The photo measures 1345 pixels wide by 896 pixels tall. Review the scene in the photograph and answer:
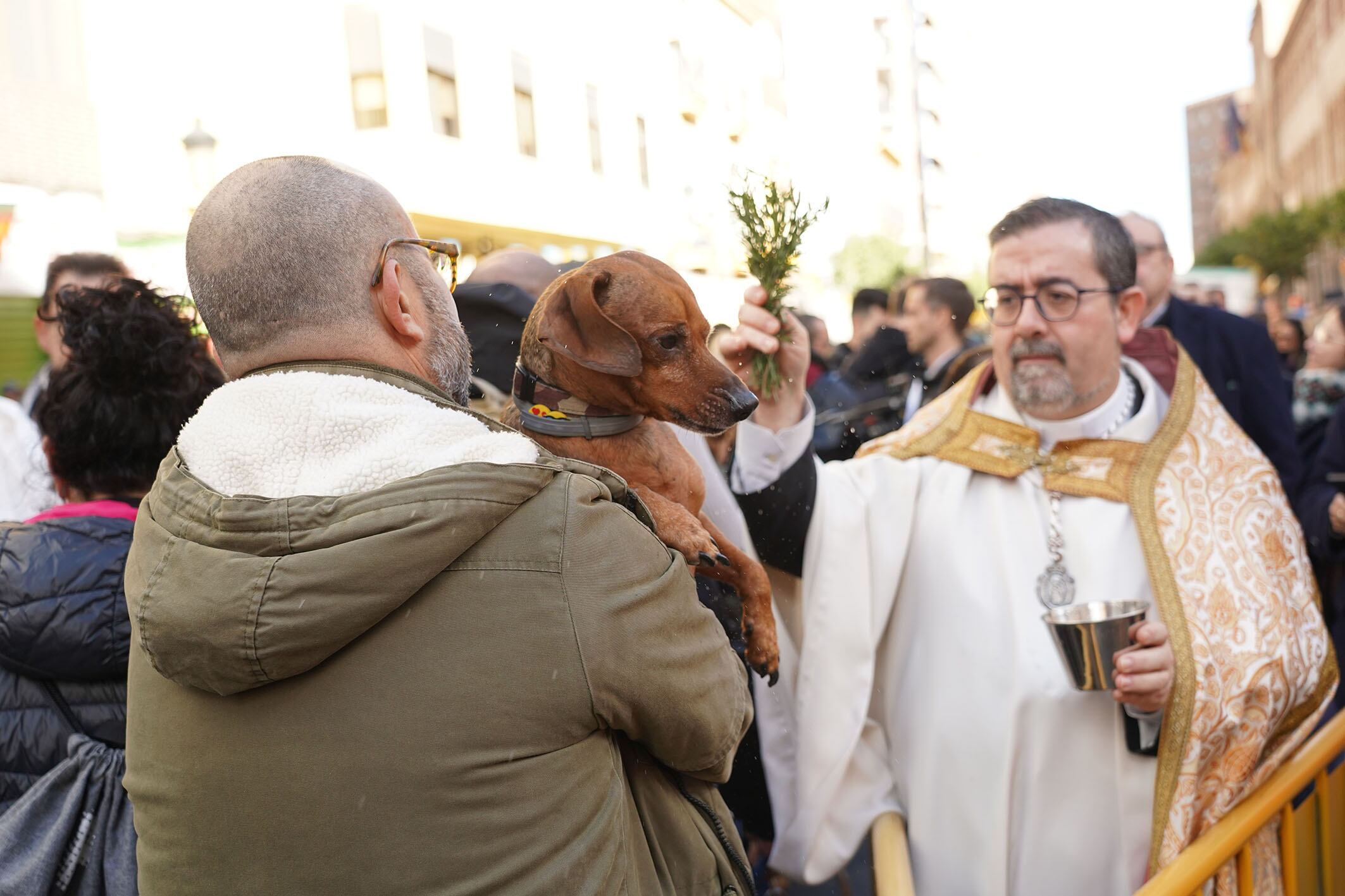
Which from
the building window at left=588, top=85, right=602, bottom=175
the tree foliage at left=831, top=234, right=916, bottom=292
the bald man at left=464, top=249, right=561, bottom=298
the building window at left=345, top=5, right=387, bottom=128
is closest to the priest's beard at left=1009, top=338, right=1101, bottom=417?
the bald man at left=464, top=249, right=561, bottom=298

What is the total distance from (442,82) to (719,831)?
14616mm

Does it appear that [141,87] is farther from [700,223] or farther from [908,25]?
[908,25]

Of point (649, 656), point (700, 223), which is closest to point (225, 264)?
point (649, 656)

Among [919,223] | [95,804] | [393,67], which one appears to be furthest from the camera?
[919,223]

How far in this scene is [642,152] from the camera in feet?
48.3

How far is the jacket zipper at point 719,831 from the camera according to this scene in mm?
1787

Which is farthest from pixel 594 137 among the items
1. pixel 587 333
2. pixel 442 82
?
pixel 587 333

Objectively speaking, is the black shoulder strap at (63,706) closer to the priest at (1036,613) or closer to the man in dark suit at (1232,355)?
the priest at (1036,613)

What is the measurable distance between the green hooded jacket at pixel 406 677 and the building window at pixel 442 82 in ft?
46.5

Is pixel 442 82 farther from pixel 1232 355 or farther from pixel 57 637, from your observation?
pixel 57 637

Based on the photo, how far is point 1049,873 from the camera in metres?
2.84

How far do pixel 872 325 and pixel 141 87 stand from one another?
7.64 metres

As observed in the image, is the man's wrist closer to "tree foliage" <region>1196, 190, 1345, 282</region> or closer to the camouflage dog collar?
the camouflage dog collar

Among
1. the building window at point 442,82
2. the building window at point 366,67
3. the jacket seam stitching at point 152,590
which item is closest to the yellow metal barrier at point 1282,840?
the jacket seam stitching at point 152,590
